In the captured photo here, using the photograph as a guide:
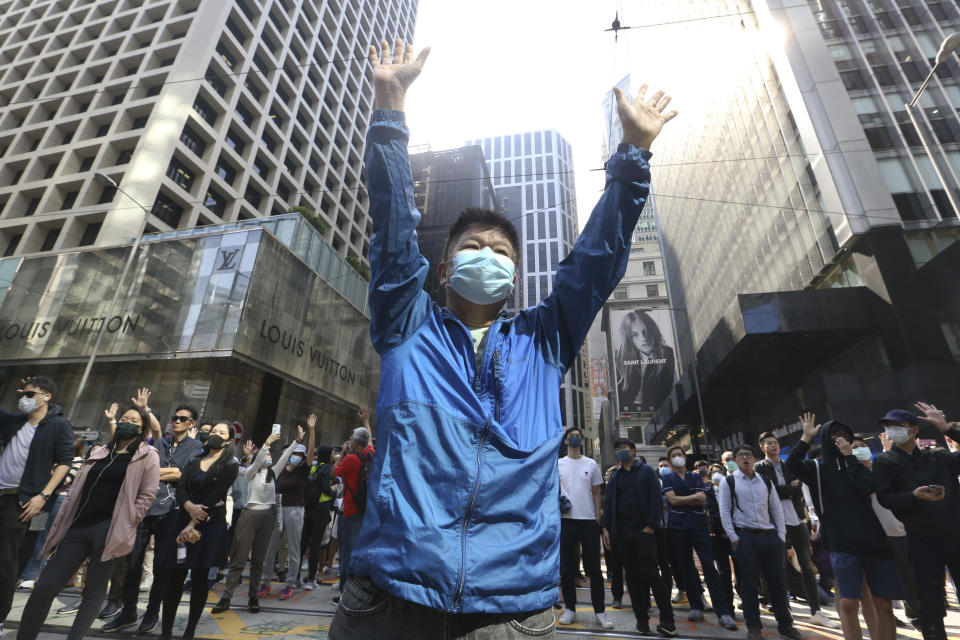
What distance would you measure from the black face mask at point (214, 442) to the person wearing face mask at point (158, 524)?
27cm

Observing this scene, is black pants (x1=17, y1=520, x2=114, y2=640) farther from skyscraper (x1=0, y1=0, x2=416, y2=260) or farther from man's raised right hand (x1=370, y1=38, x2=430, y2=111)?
skyscraper (x1=0, y1=0, x2=416, y2=260)

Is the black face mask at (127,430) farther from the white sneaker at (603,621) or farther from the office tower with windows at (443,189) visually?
the office tower with windows at (443,189)

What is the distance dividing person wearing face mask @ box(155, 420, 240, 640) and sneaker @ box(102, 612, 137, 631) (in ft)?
1.90

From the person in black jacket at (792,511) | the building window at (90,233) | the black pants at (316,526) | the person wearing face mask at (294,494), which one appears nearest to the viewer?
the person in black jacket at (792,511)

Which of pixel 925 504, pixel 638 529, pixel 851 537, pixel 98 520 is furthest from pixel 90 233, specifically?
pixel 925 504

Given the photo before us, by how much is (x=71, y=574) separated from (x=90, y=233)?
27590 mm

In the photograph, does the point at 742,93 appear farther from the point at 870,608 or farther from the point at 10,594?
the point at 10,594

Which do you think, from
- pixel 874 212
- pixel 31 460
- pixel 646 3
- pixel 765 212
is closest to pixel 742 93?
pixel 765 212

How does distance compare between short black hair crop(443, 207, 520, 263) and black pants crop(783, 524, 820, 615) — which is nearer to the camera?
short black hair crop(443, 207, 520, 263)

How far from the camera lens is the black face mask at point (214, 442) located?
4.53 metres

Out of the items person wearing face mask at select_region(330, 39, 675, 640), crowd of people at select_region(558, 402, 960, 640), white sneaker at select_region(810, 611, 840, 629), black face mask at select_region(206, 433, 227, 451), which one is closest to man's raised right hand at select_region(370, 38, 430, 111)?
person wearing face mask at select_region(330, 39, 675, 640)

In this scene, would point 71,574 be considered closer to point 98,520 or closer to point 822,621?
point 98,520

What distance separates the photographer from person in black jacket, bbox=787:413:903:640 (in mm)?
3662

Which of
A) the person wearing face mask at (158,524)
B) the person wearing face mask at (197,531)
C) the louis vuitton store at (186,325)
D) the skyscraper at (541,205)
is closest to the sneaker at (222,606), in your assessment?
the person wearing face mask at (158,524)
